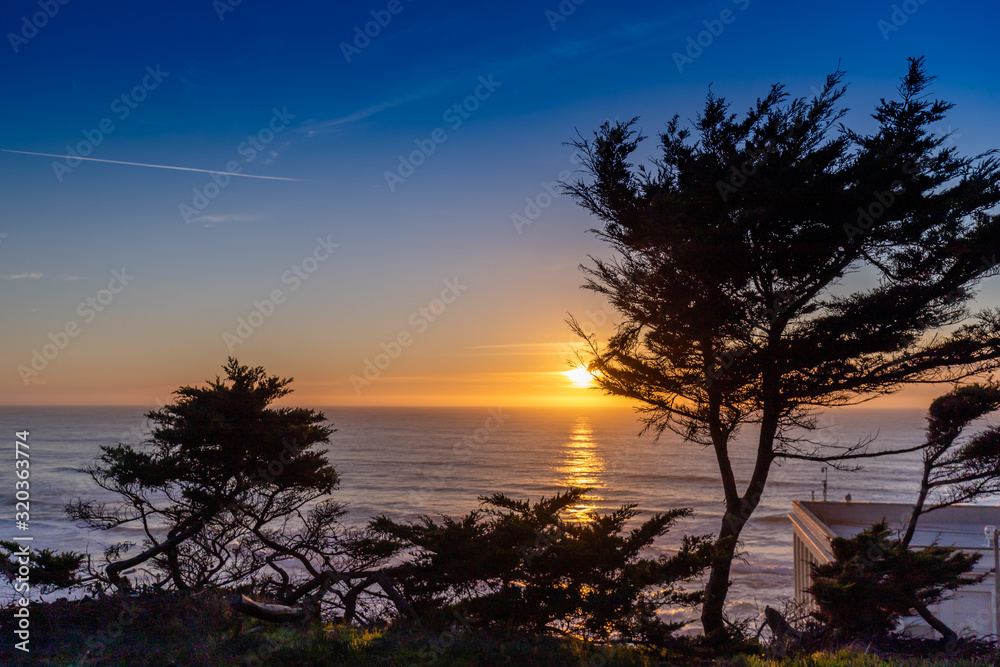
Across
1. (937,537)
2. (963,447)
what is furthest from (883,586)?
(937,537)

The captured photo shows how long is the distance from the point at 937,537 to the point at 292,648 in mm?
12666

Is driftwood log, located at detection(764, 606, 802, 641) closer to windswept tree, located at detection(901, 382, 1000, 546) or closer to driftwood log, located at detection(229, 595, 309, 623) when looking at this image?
windswept tree, located at detection(901, 382, 1000, 546)

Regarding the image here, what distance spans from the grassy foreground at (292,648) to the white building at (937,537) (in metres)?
5.60

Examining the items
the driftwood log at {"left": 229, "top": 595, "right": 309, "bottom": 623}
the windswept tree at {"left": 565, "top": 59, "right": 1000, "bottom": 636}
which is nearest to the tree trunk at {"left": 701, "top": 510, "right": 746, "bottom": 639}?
the windswept tree at {"left": 565, "top": 59, "right": 1000, "bottom": 636}

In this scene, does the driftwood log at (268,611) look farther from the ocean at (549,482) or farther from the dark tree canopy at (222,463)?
the ocean at (549,482)

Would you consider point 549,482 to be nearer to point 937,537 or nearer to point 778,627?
point 937,537

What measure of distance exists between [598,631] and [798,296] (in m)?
6.21

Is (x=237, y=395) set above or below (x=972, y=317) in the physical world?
below

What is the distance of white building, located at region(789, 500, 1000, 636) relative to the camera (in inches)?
428

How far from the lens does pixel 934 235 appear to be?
852 centimetres

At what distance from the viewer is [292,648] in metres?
4.71

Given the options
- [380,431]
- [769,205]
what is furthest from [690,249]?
[380,431]

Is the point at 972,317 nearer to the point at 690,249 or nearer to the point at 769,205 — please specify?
the point at 769,205

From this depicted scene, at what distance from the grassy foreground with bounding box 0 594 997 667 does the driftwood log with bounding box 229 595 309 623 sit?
0.11 meters
